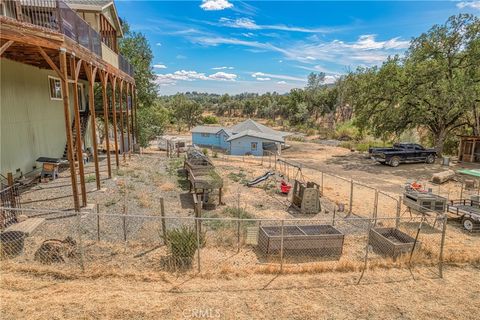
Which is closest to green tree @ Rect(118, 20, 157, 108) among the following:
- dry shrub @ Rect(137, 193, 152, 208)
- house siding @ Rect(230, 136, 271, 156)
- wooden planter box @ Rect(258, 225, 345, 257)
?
house siding @ Rect(230, 136, 271, 156)

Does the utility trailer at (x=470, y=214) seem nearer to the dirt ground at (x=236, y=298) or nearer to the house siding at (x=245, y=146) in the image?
the dirt ground at (x=236, y=298)

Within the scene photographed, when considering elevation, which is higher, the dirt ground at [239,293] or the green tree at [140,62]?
the green tree at [140,62]

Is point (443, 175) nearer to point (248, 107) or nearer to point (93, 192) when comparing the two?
point (93, 192)

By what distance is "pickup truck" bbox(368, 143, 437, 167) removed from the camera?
2606 centimetres

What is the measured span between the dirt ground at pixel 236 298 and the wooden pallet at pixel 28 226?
186 centimetres

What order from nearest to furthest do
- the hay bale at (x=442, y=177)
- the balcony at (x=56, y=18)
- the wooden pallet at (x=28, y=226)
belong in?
1. the wooden pallet at (x=28, y=226)
2. the balcony at (x=56, y=18)
3. the hay bale at (x=442, y=177)

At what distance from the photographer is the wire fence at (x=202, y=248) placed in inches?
300

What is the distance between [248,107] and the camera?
97562 millimetres

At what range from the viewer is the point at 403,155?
86.2 feet

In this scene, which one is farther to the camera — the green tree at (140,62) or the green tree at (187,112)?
the green tree at (187,112)

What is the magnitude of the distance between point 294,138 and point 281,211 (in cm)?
3728

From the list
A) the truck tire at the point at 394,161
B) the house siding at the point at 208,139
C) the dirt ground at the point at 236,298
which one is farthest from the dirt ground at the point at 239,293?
the house siding at the point at 208,139

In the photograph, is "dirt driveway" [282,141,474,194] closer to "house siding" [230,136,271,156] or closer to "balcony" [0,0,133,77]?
"house siding" [230,136,271,156]

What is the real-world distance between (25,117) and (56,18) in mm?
6148
